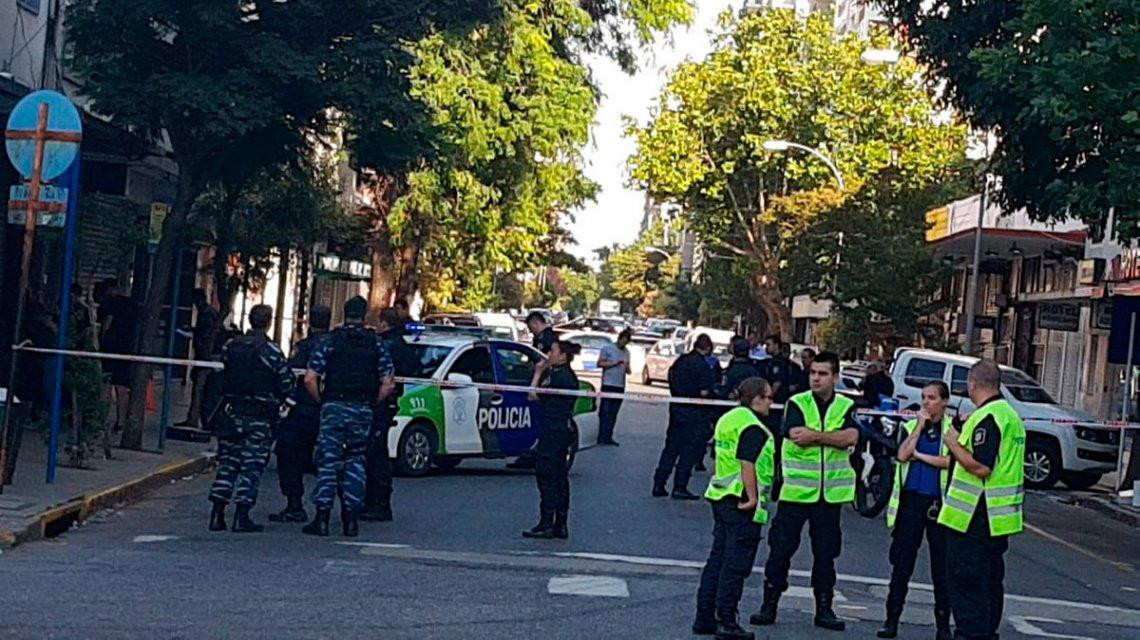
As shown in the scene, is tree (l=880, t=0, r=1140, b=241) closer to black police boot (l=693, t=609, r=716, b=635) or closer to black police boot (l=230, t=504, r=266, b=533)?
black police boot (l=693, t=609, r=716, b=635)

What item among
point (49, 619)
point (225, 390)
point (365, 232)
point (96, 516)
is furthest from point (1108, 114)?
point (365, 232)

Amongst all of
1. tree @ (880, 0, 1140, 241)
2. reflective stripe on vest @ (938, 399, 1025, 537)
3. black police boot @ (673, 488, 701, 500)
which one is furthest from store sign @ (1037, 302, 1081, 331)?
reflective stripe on vest @ (938, 399, 1025, 537)

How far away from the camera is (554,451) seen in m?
14.3

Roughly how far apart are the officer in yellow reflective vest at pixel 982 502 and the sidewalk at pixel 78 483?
644 cm

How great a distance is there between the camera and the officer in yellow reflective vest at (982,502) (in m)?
9.57

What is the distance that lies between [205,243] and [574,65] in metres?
13.9

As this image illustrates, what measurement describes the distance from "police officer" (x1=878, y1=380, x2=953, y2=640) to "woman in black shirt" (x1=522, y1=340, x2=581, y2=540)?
381cm

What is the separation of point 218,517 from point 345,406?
131cm

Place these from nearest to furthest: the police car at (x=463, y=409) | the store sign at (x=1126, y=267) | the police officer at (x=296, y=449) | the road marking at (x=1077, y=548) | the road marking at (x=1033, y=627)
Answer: the road marking at (x=1033, y=627), the police officer at (x=296, y=449), the road marking at (x=1077, y=548), the police car at (x=463, y=409), the store sign at (x=1126, y=267)

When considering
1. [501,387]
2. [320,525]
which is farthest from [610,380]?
[320,525]

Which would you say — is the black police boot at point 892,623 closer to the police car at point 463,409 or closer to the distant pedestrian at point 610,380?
the police car at point 463,409

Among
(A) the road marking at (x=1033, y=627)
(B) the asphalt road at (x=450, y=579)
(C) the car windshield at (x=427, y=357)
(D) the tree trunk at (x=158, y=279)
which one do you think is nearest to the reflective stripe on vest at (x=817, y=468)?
(B) the asphalt road at (x=450, y=579)

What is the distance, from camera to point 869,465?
1939 cm

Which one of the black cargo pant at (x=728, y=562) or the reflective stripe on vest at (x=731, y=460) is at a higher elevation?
the reflective stripe on vest at (x=731, y=460)
